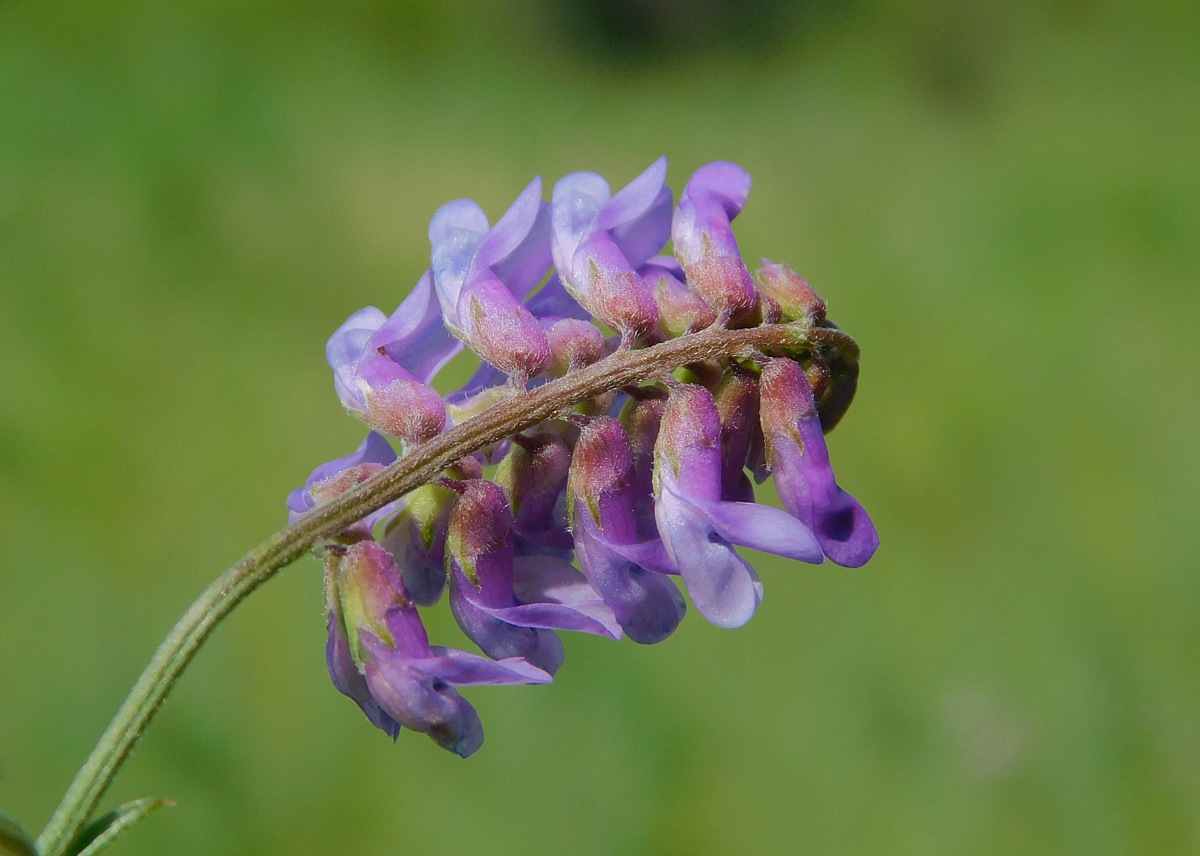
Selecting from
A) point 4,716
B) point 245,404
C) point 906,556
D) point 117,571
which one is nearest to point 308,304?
point 245,404

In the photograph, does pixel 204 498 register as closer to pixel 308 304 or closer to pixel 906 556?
pixel 308 304

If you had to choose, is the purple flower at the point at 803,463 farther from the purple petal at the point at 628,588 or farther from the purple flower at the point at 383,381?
the purple flower at the point at 383,381

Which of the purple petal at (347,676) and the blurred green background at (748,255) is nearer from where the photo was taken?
the purple petal at (347,676)

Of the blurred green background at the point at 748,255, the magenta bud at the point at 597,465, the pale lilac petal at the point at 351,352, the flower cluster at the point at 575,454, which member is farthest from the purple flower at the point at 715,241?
the blurred green background at the point at 748,255

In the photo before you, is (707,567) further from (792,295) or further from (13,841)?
(13,841)

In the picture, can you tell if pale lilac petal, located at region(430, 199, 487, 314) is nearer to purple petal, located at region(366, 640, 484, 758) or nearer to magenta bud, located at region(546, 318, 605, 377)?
magenta bud, located at region(546, 318, 605, 377)

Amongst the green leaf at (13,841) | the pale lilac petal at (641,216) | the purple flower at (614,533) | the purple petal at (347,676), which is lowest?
the green leaf at (13,841)

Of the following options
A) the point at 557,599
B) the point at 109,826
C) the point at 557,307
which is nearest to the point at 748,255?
the point at 557,307
